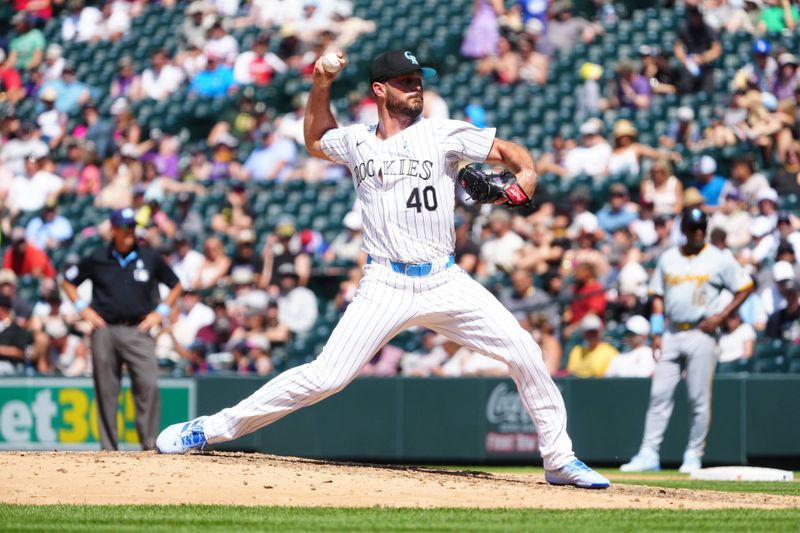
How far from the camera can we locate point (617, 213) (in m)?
14.5

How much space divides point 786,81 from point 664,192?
2.06 metres

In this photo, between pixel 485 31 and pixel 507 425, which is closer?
pixel 507 425

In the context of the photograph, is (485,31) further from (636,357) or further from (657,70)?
(636,357)

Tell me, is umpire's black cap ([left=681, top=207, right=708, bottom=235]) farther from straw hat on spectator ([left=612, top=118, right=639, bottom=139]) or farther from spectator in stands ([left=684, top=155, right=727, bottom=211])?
straw hat on spectator ([left=612, top=118, right=639, bottom=139])

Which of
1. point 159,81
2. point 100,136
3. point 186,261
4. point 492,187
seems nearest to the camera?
point 492,187

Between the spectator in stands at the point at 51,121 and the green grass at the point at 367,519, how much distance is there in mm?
13484

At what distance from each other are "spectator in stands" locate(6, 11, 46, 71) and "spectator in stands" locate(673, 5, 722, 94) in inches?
378

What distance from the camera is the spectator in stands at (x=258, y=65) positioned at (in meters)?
19.0

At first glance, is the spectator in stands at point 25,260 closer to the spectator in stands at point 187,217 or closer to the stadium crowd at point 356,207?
the stadium crowd at point 356,207

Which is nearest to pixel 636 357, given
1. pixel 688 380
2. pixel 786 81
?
pixel 688 380

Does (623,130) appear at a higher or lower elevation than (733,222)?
higher

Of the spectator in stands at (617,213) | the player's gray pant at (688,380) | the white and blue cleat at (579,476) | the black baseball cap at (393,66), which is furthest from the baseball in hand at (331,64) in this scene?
the spectator in stands at (617,213)

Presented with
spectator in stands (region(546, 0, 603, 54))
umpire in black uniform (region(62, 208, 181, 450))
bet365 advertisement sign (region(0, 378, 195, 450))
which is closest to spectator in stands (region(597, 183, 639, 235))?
spectator in stands (region(546, 0, 603, 54))

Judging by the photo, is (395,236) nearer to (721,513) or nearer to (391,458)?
(721,513)
